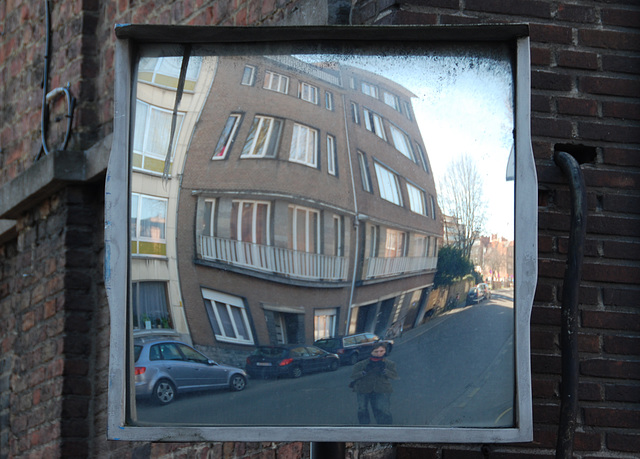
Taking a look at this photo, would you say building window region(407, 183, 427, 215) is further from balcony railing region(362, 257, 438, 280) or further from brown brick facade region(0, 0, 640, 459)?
brown brick facade region(0, 0, 640, 459)

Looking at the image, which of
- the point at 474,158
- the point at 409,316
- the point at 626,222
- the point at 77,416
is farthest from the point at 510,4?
the point at 77,416

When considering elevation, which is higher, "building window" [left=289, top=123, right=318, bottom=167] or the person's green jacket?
"building window" [left=289, top=123, right=318, bottom=167]

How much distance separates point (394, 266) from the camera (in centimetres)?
165

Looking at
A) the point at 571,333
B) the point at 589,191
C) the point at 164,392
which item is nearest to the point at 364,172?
the point at 164,392

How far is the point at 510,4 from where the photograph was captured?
94.1 inches

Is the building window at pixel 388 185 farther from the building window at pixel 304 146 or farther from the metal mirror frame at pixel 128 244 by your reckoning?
the metal mirror frame at pixel 128 244

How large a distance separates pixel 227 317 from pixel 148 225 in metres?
0.28

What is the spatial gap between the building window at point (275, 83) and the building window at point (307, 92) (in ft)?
0.11

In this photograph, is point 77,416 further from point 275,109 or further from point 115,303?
point 275,109

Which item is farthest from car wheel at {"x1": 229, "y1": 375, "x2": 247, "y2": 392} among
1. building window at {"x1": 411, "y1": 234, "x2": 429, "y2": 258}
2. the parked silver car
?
building window at {"x1": 411, "y1": 234, "x2": 429, "y2": 258}

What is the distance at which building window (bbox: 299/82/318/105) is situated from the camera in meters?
1.67

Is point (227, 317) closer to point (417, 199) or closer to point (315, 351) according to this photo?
point (315, 351)

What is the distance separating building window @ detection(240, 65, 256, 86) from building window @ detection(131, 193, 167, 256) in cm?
34

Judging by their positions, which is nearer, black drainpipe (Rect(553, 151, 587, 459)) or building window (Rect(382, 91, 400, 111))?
building window (Rect(382, 91, 400, 111))
